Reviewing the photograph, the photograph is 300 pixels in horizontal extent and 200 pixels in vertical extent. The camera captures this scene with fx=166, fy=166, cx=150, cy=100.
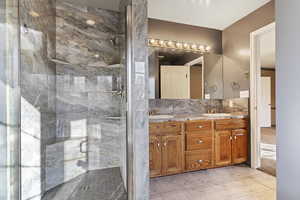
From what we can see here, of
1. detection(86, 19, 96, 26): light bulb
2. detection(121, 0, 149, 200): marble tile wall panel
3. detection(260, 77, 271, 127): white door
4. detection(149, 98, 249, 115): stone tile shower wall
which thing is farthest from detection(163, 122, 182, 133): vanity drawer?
detection(260, 77, 271, 127): white door

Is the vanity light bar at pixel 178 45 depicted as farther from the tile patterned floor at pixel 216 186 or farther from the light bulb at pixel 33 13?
the tile patterned floor at pixel 216 186

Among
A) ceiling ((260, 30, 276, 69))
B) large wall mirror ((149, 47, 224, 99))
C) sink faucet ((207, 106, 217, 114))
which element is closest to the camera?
large wall mirror ((149, 47, 224, 99))

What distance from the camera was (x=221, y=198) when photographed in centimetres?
186

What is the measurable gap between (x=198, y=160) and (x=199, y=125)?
535 mm

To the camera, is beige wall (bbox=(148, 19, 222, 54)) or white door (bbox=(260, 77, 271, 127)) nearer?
beige wall (bbox=(148, 19, 222, 54))

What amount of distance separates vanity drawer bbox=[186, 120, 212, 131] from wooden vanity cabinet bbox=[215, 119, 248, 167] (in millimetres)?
148

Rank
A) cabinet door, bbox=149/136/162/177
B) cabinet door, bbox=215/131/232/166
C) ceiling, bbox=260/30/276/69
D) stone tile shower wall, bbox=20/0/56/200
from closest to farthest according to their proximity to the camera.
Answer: stone tile shower wall, bbox=20/0/56/200 → cabinet door, bbox=149/136/162/177 → cabinet door, bbox=215/131/232/166 → ceiling, bbox=260/30/276/69

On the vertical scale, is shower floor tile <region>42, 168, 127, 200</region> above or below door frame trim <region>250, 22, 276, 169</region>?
below

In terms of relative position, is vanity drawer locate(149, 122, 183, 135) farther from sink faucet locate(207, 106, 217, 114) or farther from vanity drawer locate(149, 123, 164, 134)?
sink faucet locate(207, 106, 217, 114)

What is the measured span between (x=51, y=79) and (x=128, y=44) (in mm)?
1333

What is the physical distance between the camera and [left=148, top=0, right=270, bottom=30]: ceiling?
251cm

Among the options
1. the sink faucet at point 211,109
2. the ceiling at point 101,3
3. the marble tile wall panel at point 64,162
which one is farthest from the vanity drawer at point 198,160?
the ceiling at point 101,3

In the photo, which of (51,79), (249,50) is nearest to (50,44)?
(51,79)

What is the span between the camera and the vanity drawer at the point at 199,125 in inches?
97.0
